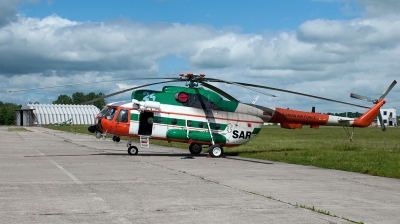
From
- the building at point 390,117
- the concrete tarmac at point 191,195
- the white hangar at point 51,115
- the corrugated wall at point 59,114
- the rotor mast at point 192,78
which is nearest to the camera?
the concrete tarmac at point 191,195

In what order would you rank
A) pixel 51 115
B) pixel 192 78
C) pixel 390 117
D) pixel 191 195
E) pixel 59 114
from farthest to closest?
1. pixel 390 117
2. pixel 59 114
3. pixel 51 115
4. pixel 192 78
5. pixel 191 195

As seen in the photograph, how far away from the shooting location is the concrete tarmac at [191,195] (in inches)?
348

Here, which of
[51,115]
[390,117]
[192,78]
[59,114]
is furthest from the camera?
[390,117]

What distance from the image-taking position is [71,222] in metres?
8.20

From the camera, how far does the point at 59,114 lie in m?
136

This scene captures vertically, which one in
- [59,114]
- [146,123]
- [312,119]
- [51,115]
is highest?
[59,114]

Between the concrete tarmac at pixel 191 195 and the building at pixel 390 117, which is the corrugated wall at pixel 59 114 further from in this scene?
the concrete tarmac at pixel 191 195

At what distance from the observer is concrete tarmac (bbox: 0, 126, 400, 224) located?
884 centimetres

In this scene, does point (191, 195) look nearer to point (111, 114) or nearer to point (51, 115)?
point (111, 114)

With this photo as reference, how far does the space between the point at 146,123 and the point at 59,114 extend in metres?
118

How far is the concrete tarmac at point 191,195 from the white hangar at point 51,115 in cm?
11602

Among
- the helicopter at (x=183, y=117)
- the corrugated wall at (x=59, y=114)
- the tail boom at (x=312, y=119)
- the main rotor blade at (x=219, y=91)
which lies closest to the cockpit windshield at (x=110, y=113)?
the helicopter at (x=183, y=117)

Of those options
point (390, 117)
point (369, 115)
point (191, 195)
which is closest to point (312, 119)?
point (369, 115)

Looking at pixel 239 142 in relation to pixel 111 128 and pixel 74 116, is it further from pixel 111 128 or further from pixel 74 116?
pixel 74 116
